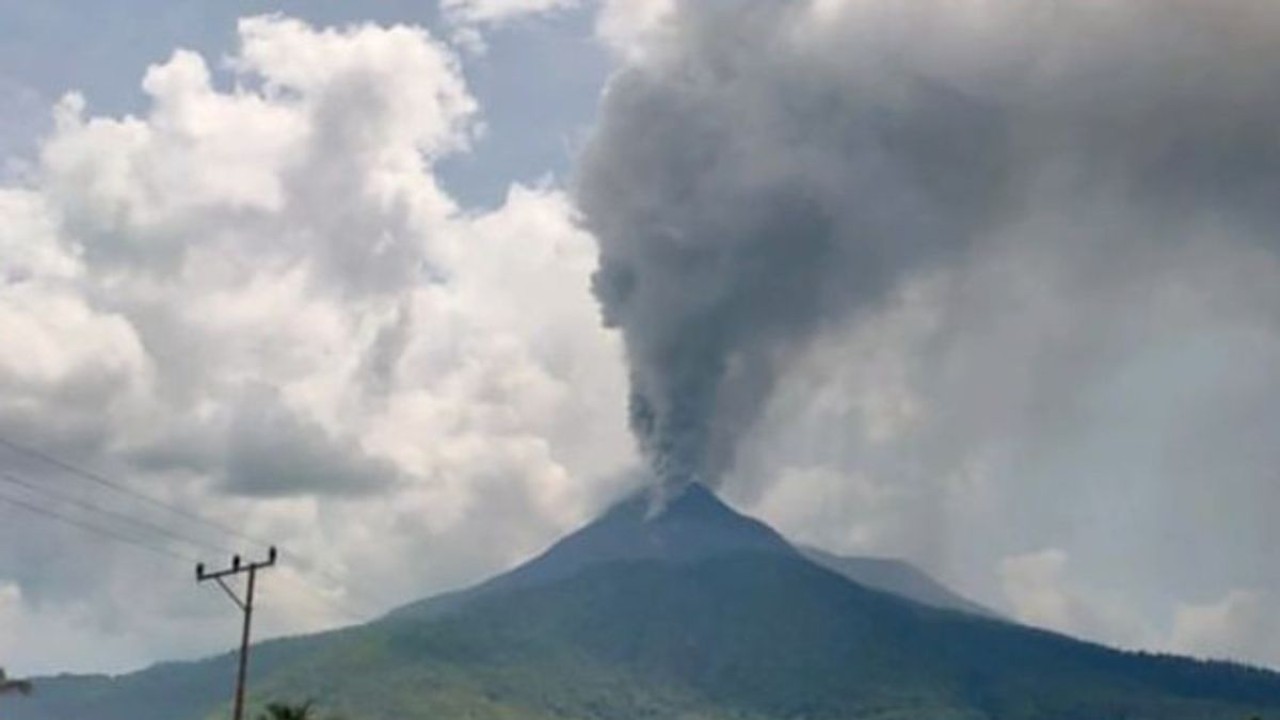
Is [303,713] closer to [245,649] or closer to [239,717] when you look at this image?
[245,649]

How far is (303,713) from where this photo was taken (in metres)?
82.1

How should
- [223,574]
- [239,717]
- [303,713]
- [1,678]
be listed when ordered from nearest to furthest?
[239,717], [1,678], [223,574], [303,713]

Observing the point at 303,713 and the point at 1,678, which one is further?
the point at 303,713

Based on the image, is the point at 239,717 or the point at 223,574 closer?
the point at 239,717

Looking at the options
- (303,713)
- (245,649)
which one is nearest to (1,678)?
(245,649)

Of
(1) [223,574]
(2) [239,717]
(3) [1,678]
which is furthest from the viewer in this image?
(1) [223,574]

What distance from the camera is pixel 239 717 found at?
213ft

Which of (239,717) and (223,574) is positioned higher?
(223,574)

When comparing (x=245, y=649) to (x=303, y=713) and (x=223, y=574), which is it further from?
(x=303, y=713)

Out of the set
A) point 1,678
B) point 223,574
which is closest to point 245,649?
point 223,574

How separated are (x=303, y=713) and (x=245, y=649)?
1216cm

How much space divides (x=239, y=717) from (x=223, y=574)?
33.7 feet

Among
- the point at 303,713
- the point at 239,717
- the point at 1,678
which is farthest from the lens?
the point at 303,713

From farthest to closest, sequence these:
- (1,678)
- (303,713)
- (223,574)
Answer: (303,713) < (223,574) < (1,678)
